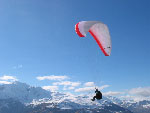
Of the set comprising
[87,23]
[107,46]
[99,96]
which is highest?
[87,23]

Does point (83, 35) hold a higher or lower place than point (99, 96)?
higher

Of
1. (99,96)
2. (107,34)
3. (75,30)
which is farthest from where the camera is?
(107,34)

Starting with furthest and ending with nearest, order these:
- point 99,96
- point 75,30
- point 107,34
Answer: point 107,34
point 75,30
point 99,96

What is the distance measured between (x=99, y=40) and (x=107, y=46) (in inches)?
54.4

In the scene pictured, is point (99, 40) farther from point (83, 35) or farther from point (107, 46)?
point (83, 35)

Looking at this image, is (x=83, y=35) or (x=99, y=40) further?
(x=99, y=40)

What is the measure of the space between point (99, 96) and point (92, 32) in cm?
862

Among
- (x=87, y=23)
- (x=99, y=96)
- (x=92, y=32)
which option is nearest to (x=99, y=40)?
(x=92, y=32)

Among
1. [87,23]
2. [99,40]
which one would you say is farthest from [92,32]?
[87,23]

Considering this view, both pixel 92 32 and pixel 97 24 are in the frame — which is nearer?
pixel 97 24

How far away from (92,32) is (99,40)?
1363mm

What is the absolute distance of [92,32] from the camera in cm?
2723

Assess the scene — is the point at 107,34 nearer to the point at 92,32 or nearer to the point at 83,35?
the point at 92,32

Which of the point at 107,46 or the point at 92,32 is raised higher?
the point at 92,32
